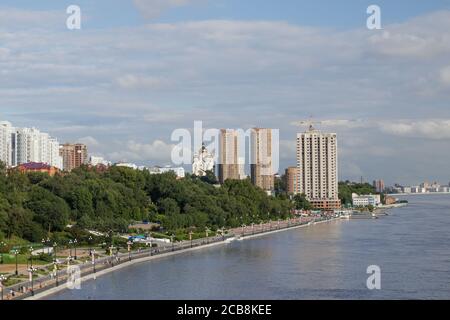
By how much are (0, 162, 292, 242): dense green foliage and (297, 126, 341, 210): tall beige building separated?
1436 centimetres

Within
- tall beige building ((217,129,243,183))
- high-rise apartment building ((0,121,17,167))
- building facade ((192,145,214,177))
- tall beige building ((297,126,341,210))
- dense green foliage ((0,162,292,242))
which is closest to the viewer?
dense green foliage ((0,162,292,242))

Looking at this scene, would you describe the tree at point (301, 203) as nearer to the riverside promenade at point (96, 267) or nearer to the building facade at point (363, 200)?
the building facade at point (363, 200)

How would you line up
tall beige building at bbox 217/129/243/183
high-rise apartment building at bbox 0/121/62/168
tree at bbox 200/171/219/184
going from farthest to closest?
tall beige building at bbox 217/129/243/183, tree at bbox 200/171/219/184, high-rise apartment building at bbox 0/121/62/168

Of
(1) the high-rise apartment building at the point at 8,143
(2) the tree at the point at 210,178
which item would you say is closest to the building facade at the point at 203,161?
(2) the tree at the point at 210,178

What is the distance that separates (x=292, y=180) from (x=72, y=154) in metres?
17.6

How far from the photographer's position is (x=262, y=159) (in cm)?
5803

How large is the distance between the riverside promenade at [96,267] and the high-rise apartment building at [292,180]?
25.1m

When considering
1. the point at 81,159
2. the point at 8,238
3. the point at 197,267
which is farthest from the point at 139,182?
the point at 81,159

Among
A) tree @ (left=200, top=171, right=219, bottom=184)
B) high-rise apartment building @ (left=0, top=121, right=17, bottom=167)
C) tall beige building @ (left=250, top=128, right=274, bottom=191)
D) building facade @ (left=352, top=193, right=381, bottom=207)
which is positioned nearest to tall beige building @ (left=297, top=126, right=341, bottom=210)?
tall beige building @ (left=250, top=128, right=274, bottom=191)

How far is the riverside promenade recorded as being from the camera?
1291 centimetres

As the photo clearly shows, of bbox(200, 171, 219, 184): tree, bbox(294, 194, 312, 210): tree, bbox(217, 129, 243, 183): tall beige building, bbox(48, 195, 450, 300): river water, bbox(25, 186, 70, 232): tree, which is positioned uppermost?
bbox(217, 129, 243, 183): tall beige building

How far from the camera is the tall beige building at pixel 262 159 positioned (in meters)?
55.7

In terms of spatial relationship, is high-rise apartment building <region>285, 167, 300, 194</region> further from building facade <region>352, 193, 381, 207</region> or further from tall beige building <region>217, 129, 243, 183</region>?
building facade <region>352, 193, 381, 207</region>

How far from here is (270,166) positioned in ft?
194
